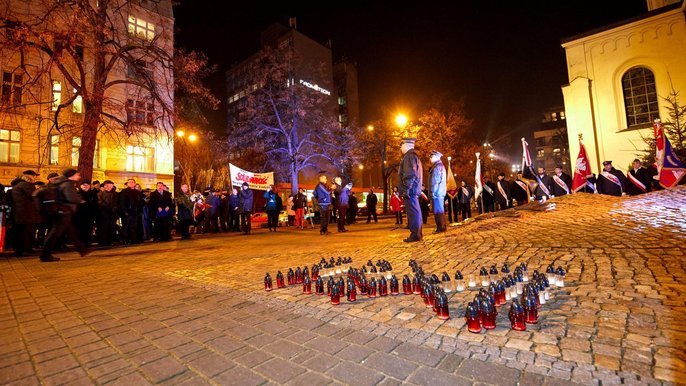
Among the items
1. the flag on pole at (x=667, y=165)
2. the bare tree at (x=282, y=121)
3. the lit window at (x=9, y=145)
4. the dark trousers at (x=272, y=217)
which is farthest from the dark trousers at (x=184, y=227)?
the lit window at (x=9, y=145)

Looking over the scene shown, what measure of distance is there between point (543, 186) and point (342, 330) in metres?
15.4

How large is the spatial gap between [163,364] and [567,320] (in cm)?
320

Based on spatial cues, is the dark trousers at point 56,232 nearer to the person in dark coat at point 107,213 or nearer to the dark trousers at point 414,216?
the person in dark coat at point 107,213

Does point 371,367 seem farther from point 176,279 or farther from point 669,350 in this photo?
point 176,279

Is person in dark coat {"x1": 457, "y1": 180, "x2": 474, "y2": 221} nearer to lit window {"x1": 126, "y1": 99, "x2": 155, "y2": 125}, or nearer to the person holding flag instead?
the person holding flag

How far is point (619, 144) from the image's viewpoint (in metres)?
20.7

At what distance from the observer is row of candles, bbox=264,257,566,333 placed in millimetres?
2676

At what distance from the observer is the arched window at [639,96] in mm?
20203

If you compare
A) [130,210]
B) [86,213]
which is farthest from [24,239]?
[130,210]

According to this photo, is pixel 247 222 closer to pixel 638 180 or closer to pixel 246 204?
pixel 246 204

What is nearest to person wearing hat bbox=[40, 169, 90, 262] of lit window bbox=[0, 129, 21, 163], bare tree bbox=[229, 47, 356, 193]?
bare tree bbox=[229, 47, 356, 193]

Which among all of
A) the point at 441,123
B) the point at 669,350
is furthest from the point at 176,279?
the point at 441,123

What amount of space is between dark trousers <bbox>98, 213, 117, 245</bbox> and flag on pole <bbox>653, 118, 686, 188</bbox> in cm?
1965

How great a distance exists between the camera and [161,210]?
12.1 metres
